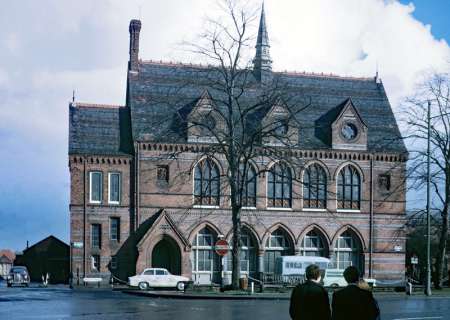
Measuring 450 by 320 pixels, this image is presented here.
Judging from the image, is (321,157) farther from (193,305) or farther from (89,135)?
(193,305)

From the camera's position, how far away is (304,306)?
11.5 meters

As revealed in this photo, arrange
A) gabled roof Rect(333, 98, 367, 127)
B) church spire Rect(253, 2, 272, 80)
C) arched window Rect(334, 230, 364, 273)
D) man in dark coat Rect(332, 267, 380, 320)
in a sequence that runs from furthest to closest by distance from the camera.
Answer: church spire Rect(253, 2, 272, 80) < gabled roof Rect(333, 98, 367, 127) < arched window Rect(334, 230, 364, 273) < man in dark coat Rect(332, 267, 380, 320)

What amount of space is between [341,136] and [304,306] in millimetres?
49246

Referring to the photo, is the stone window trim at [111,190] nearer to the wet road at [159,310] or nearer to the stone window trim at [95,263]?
the stone window trim at [95,263]

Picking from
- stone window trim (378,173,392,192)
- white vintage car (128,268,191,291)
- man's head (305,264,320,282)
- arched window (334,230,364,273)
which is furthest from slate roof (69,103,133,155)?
man's head (305,264,320,282)

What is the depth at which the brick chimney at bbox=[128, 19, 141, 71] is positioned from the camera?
59875 millimetres

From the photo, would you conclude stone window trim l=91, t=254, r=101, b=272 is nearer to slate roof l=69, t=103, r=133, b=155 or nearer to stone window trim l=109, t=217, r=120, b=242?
stone window trim l=109, t=217, r=120, b=242

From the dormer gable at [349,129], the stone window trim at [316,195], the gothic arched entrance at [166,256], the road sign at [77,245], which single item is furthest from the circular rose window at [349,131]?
the road sign at [77,245]

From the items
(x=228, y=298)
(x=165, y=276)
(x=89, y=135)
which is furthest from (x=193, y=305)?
(x=89, y=135)

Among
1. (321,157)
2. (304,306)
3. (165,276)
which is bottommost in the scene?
(165,276)

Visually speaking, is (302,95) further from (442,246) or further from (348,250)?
(442,246)

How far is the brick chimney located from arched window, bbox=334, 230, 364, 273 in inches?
787

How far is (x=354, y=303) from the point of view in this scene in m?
11.2

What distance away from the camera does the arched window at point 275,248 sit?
57.8m
